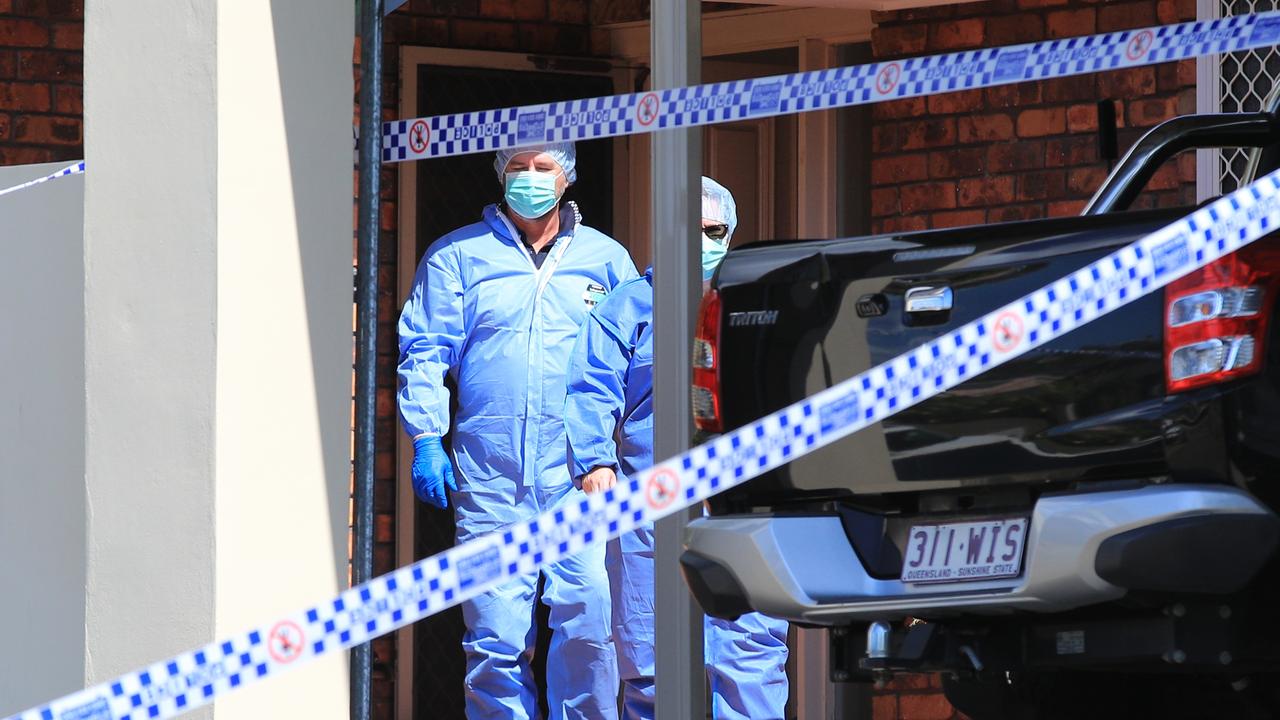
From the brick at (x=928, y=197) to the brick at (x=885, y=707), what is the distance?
1811mm

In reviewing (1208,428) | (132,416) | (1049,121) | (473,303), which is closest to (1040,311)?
(1208,428)

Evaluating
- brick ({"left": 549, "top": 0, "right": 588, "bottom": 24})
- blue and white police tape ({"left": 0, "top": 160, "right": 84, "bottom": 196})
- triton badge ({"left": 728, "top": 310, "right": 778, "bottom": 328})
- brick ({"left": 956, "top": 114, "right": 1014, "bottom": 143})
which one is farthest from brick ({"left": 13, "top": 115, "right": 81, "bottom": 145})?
triton badge ({"left": 728, "top": 310, "right": 778, "bottom": 328})

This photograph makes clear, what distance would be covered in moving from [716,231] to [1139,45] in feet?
6.19

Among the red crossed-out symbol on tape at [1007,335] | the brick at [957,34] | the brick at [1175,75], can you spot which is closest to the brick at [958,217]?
the brick at [957,34]

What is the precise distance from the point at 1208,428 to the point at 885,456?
63 cm

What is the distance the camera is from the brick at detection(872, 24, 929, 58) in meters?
7.60

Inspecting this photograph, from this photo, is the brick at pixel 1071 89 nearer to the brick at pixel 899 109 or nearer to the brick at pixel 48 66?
the brick at pixel 899 109

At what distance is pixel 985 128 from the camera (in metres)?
7.48

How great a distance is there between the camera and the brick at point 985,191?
7426mm

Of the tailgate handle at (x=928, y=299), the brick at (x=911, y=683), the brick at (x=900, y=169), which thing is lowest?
the brick at (x=911, y=683)

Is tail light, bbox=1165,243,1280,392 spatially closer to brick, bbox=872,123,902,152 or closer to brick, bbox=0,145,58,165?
brick, bbox=872,123,902,152

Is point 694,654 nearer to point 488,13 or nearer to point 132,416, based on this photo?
point 132,416

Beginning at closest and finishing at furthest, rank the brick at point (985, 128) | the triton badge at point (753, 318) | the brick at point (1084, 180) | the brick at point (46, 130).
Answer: the triton badge at point (753, 318), the brick at point (1084, 180), the brick at point (985, 128), the brick at point (46, 130)

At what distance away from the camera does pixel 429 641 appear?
8.36 m
